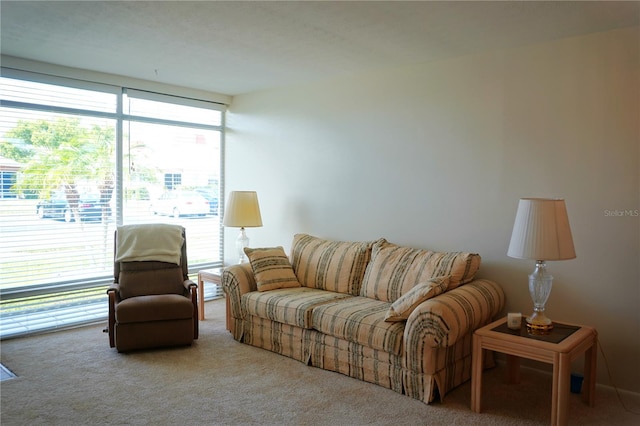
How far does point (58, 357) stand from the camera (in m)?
3.96

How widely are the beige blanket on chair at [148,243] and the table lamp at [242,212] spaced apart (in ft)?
2.01

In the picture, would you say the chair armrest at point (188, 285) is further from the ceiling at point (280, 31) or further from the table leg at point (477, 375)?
the table leg at point (477, 375)

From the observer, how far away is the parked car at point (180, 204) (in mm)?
5559

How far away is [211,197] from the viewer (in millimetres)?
6070

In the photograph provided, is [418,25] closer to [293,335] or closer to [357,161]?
[357,161]

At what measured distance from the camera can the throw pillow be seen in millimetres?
3307

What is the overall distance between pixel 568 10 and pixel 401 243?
2.22 m

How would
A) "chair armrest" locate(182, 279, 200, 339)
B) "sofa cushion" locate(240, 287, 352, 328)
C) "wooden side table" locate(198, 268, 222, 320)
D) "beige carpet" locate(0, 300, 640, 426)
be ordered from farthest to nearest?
1. "wooden side table" locate(198, 268, 222, 320)
2. "chair armrest" locate(182, 279, 200, 339)
3. "sofa cushion" locate(240, 287, 352, 328)
4. "beige carpet" locate(0, 300, 640, 426)

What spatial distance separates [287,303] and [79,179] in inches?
96.4

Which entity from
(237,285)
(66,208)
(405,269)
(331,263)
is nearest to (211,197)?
(66,208)

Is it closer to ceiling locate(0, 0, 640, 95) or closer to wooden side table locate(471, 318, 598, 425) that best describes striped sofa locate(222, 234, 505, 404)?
wooden side table locate(471, 318, 598, 425)

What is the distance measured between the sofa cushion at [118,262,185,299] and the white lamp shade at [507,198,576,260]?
9.72ft

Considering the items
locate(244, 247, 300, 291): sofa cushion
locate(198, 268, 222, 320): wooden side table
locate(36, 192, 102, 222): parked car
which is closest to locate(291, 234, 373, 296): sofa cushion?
locate(244, 247, 300, 291): sofa cushion

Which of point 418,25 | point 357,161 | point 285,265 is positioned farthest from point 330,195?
point 418,25
